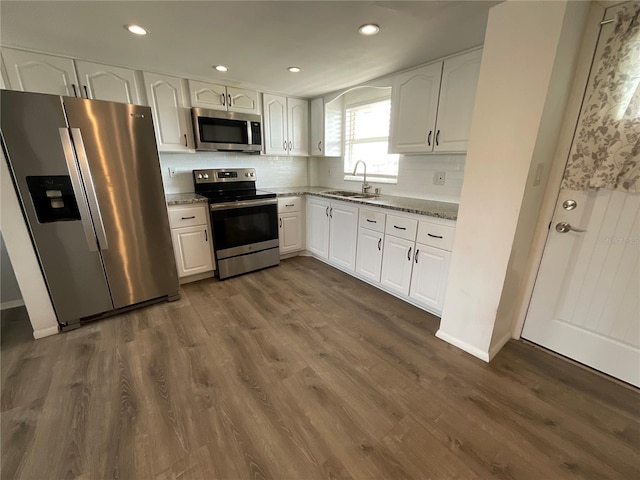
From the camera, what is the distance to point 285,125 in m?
3.58

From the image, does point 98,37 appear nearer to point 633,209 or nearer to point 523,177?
point 523,177

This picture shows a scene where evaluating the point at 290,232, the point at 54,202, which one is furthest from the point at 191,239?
the point at 290,232

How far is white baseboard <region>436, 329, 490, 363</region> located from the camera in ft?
6.09

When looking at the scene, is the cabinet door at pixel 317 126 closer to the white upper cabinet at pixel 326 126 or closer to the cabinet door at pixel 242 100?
the white upper cabinet at pixel 326 126

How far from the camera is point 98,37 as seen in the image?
1930mm

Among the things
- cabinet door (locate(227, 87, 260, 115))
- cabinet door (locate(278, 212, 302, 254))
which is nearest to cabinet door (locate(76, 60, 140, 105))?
cabinet door (locate(227, 87, 260, 115))

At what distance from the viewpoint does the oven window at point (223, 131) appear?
2926 mm

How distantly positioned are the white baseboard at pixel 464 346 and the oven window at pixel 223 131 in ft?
9.44

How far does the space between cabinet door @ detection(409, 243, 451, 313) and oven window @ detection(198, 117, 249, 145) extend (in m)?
2.36

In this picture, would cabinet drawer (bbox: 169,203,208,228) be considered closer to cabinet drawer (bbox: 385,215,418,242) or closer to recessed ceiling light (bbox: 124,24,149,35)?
recessed ceiling light (bbox: 124,24,149,35)

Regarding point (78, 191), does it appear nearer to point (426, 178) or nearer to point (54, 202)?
point (54, 202)

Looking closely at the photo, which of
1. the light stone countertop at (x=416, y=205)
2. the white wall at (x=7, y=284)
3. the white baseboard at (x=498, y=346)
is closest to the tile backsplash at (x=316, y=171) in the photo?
the light stone countertop at (x=416, y=205)

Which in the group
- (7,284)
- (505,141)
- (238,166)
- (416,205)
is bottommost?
(7,284)

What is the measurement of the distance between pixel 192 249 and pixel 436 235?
2434 mm
